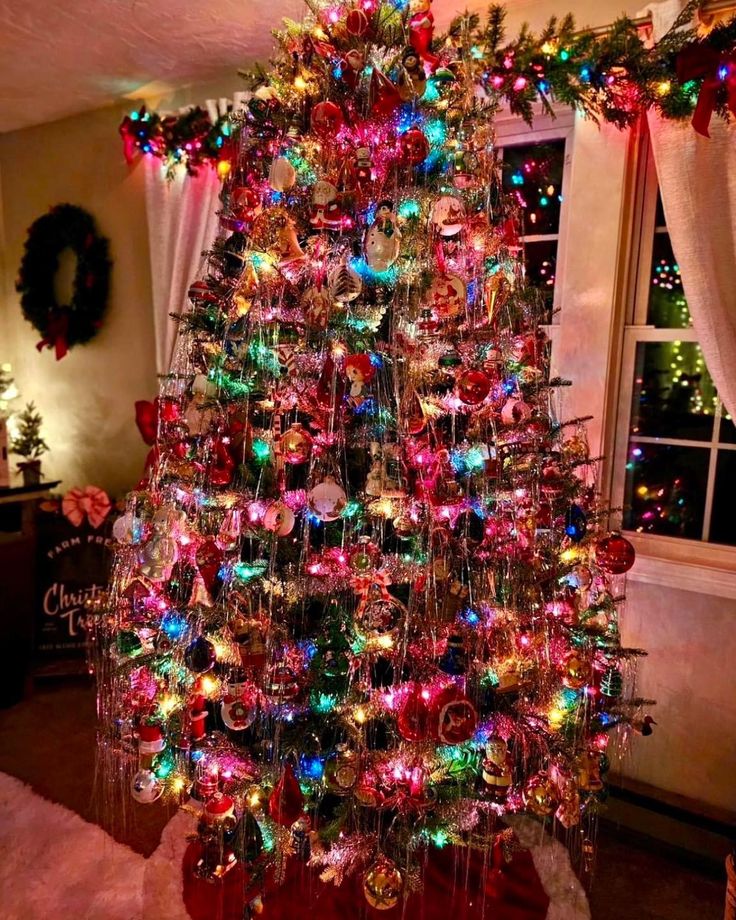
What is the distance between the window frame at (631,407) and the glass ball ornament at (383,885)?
116cm

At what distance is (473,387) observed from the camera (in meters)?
1.34

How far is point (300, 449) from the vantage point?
4.43 feet

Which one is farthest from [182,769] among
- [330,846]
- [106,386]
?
[106,386]

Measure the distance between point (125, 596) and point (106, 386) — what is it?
1.77 m

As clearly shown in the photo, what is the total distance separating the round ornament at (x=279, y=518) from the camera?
4.39ft

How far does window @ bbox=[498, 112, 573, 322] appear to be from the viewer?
220 centimetres

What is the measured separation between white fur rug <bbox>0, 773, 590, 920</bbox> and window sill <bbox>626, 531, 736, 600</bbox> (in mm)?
838

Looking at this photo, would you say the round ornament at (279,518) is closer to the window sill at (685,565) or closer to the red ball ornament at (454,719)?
the red ball ornament at (454,719)

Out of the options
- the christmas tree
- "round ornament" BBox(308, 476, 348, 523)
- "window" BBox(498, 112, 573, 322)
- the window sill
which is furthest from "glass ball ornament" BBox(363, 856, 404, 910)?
"window" BBox(498, 112, 573, 322)

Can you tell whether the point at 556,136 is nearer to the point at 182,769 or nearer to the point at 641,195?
the point at 641,195

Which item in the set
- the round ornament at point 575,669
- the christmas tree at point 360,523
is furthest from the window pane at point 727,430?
the round ornament at point 575,669

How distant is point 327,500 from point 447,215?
0.67m

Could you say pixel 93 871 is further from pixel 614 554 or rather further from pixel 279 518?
pixel 614 554

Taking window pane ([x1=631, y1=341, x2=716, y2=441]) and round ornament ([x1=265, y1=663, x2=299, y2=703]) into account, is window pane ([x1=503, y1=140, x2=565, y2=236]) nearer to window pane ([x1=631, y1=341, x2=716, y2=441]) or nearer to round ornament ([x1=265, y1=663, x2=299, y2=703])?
window pane ([x1=631, y1=341, x2=716, y2=441])
